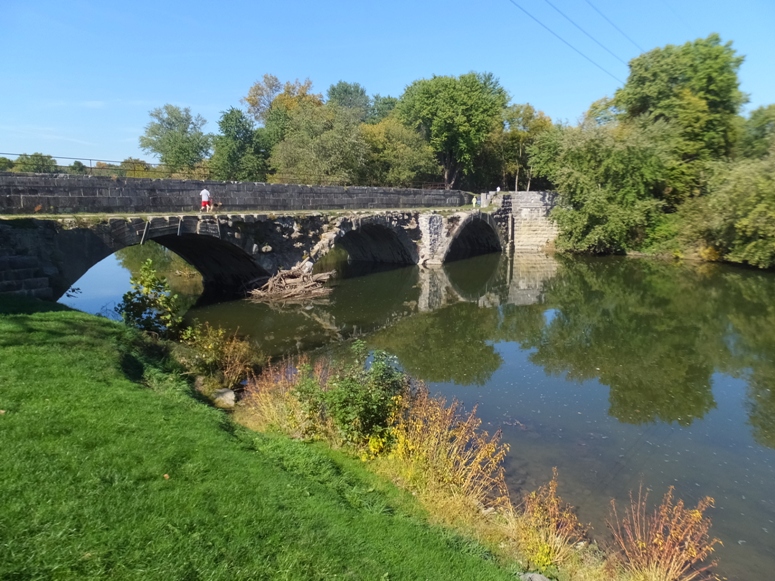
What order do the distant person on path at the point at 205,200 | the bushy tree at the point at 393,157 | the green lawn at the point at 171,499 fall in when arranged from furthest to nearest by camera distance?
the bushy tree at the point at 393,157
the distant person on path at the point at 205,200
the green lawn at the point at 171,499

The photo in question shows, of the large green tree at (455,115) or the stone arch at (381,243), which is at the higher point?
the large green tree at (455,115)

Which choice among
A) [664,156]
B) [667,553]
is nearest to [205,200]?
[667,553]

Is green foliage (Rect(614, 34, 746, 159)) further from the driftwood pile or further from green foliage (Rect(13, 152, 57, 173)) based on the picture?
green foliage (Rect(13, 152, 57, 173))

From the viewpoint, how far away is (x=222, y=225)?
17.2 metres

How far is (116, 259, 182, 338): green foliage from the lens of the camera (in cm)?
1262

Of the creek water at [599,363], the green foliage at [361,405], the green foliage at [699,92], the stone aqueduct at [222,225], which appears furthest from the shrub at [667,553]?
the green foliage at [699,92]

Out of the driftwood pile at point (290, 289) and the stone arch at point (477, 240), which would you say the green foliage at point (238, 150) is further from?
the driftwood pile at point (290, 289)

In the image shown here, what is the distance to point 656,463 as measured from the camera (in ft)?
28.5

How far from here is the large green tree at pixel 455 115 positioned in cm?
4341

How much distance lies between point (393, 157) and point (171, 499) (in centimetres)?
3825

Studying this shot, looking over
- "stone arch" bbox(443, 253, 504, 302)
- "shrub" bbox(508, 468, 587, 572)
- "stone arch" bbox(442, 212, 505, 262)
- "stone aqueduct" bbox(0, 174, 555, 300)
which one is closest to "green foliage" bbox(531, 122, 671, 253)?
"stone arch" bbox(442, 212, 505, 262)

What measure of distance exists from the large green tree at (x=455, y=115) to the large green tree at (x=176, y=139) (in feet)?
62.1

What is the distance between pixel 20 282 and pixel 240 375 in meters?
4.99

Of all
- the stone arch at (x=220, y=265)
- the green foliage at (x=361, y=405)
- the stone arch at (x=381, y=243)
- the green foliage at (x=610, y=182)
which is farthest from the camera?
the green foliage at (x=610, y=182)
